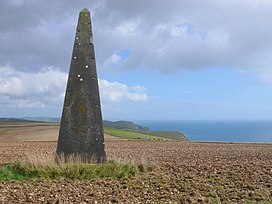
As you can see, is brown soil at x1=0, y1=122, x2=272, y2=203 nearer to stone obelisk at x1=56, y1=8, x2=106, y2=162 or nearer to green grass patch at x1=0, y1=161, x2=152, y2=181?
green grass patch at x1=0, y1=161, x2=152, y2=181

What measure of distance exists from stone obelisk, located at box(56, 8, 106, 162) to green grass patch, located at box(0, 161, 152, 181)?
5.04 ft

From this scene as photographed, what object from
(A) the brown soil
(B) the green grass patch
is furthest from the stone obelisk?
(A) the brown soil

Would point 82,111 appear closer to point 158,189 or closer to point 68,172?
point 68,172

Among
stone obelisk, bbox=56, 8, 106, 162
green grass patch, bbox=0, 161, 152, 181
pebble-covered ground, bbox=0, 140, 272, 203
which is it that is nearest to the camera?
pebble-covered ground, bbox=0, 140, 272, 203

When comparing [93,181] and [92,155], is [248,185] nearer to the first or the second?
[93,181]

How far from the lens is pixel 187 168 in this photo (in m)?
15.7

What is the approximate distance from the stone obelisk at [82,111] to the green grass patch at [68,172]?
1535mm

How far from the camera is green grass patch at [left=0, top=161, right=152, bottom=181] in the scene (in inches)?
537

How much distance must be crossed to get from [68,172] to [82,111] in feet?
9.54

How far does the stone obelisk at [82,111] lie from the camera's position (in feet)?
52.0

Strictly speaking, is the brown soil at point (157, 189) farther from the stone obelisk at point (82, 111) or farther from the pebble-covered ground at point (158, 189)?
the stone obelisk at point (82, 111)

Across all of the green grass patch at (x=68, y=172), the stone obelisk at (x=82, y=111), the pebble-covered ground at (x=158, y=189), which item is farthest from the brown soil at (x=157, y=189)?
the stone obelisk at (x=82, y=111)

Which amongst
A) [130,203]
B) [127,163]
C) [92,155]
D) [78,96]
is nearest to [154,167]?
[127,163]

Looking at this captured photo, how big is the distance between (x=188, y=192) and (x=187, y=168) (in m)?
3.96
